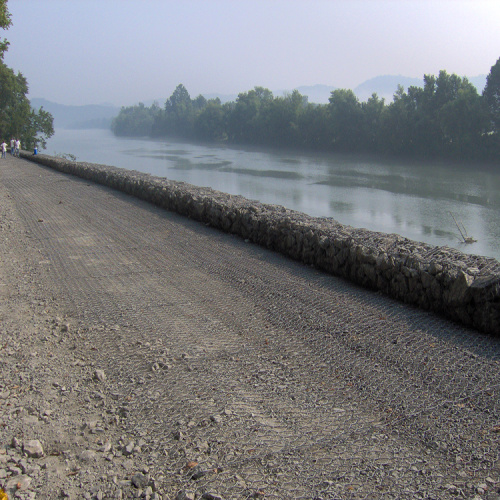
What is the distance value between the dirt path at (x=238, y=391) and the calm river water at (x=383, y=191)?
44.6ft

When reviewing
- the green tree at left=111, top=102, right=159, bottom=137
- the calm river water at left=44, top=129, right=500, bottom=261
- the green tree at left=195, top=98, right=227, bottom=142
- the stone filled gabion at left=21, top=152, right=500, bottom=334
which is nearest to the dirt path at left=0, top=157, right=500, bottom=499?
the stone filled gabion at left=21, top=152, right=500, bottom=334

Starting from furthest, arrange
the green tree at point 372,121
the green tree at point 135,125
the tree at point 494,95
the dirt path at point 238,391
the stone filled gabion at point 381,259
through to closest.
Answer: the green tree at point 135,125 → the green tree at point 372,121 → the tree at point 494,95 → the stone filled gabion at point 381,259 → the dirt path at point 238,391

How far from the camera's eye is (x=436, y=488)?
9.49ft

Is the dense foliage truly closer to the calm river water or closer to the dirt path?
the calm river water

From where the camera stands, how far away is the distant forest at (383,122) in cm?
4434

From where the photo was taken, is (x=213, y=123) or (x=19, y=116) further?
(x=213, y=123)

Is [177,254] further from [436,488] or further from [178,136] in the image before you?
[178,136]

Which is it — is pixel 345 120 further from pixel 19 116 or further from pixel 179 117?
pixel 179 117

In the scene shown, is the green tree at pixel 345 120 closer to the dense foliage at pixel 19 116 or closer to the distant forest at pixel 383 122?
the distant forest at pixel 383 122

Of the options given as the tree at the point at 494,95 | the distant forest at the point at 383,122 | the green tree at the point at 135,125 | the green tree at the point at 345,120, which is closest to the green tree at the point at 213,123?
the distant forest at the point at 383,122

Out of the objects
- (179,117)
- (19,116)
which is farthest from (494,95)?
(179,117)

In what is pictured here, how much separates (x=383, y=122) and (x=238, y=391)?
56102 millimetres

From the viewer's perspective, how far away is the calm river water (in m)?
21.8

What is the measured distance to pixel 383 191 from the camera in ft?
106
